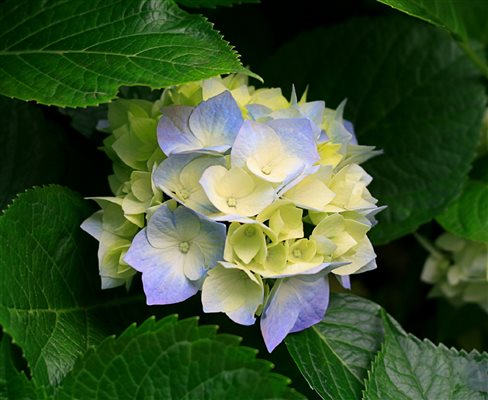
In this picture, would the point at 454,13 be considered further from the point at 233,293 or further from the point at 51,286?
the point at 51,286

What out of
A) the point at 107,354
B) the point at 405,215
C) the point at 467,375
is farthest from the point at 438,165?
the point at 107,354

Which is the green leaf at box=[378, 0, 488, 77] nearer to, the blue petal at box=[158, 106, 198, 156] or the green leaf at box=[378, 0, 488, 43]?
the green leaf at box=[378, 0, 488, 43]

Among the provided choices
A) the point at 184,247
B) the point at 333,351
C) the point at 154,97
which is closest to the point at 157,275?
the point at 184,247

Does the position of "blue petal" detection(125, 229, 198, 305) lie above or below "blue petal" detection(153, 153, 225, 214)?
below

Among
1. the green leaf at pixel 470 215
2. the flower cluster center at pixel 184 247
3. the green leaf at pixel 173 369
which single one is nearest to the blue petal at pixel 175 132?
the flower cluster center at pixel 184 247

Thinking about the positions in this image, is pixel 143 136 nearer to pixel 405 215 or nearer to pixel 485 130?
pixel 405 215

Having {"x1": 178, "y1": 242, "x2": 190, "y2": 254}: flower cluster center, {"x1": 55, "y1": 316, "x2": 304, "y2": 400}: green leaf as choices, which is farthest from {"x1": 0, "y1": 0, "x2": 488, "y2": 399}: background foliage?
{"x1": 178, "y1": 242, "x2": 190, "y2": 254}: flower cluster center
